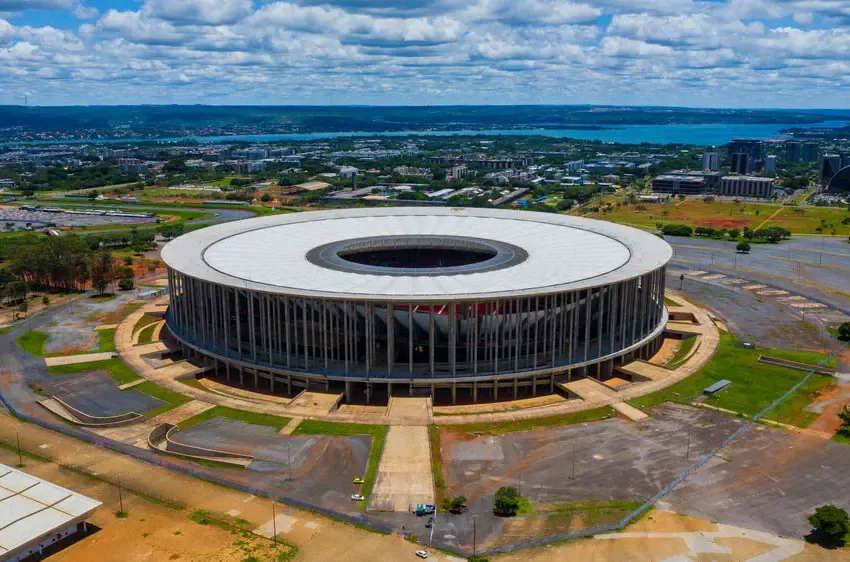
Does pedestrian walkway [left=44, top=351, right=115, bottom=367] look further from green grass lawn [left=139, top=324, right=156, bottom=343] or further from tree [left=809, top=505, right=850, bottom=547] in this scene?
tree [left=809, top=505, right=850, bottom=547]

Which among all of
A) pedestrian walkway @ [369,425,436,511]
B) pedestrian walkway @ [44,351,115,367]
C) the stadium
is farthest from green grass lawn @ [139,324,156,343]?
pedestrian walkway @ [369,425,436,511]

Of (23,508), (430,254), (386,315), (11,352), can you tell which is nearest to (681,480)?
(386,315)

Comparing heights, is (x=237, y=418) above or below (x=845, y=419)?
below

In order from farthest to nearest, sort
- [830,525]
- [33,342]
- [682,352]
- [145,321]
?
[145,321]
[33,342]
[682,352]
[830,525]

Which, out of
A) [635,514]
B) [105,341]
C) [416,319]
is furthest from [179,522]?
[105,341]

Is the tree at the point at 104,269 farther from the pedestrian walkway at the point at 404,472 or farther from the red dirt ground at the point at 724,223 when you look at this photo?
the red dirt ground at the point at 724,223

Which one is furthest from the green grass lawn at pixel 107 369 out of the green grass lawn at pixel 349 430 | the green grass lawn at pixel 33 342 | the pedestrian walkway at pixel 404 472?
the pedestrian walkway at pixel 404 472

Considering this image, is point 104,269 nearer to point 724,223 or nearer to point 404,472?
point 404,472
